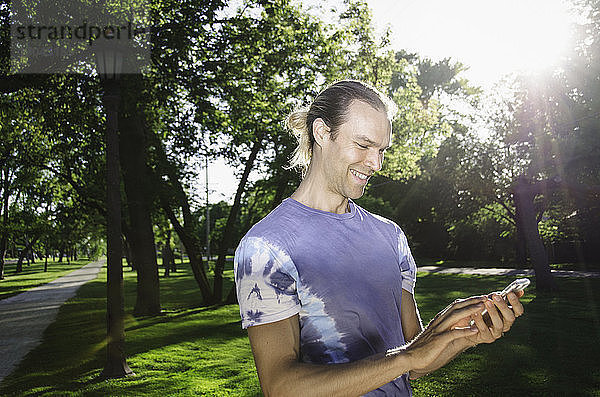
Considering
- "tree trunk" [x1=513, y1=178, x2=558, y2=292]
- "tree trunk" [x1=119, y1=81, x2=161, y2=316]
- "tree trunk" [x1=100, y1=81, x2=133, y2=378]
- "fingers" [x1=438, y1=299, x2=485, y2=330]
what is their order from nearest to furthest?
"fingers" [x1=438, y1=299, x2=485, y2=330]
"tree trunk" [x1=100, y1=81, x2=133, y2=378]
"tree trunk" [x1=119, y1=81, x2=161, y2=316]
"tree trunk" [x1=513, y1=178, x2=558, y2=292]

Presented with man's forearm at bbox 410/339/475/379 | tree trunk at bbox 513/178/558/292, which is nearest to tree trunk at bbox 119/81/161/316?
tree trunk at bbox 513/178/558/292

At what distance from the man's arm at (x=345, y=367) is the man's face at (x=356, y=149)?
2.20 ft

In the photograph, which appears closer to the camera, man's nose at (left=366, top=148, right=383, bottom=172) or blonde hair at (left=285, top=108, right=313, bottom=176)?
man's nose at (left=366, top=148, right=383, bottom=172)

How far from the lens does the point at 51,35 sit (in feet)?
33.9

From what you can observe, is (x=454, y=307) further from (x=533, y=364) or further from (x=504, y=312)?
(x=533, y=364)

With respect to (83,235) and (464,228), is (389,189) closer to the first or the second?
(464,228)

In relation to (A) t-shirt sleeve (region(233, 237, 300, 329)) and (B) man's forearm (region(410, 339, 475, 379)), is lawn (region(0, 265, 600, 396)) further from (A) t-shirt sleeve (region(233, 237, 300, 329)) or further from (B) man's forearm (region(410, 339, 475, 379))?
(A) t-shirt sleeve (region(233, 237, 300, 329))

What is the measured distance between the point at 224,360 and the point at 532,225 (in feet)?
44.4

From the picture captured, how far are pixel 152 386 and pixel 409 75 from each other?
74.3 feet

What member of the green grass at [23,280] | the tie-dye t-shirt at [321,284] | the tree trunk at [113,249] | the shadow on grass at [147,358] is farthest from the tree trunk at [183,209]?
the tie-dye t-shirt at [321,284]

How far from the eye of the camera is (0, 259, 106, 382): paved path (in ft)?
38.3

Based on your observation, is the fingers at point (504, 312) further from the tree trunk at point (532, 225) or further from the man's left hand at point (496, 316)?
the tree trunk at point (532, 225)

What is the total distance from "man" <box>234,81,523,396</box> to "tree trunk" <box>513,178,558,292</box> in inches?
733

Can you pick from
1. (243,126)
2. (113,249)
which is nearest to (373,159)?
(113,249)
